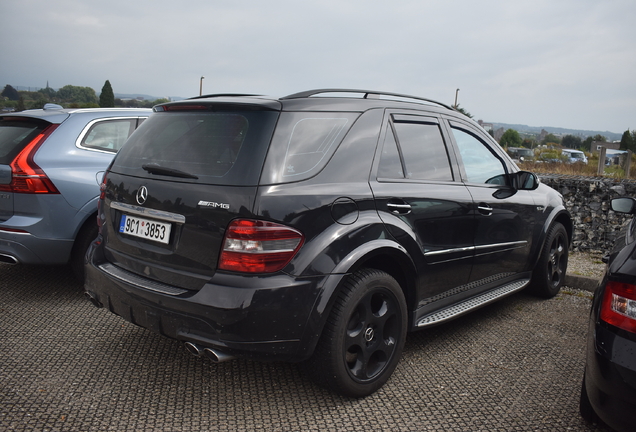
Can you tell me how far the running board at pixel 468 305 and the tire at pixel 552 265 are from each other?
0.44 metres

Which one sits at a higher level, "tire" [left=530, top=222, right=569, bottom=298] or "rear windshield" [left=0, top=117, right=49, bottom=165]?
"rear windshield" [left=0, top=117, right=49, bottom=165]

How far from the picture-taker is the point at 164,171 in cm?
296

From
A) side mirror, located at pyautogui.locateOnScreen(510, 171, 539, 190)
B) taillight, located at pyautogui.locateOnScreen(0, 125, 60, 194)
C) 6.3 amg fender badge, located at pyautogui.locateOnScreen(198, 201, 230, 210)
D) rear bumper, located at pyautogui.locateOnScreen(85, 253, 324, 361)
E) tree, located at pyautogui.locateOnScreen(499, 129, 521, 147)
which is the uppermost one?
side mirror, located at pyautogui.locateOnScreen(510, 171, 539, 190)

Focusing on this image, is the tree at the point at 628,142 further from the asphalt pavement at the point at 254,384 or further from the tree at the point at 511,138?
the asphalt pavement at the point at 254,384

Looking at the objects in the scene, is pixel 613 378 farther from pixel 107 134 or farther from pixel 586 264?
pixel 586 264

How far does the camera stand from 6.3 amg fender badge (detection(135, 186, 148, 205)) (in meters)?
2.98

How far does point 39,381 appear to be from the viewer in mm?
3160

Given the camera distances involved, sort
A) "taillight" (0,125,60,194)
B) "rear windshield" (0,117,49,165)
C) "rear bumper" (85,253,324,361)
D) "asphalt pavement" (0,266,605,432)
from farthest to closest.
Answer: "rear windshield" (0,117,49,165) → "taillight" (0,125,60,194) → "asphalt pavement" (0,266,605,432) → "rear bumper" (85,253,324,361)

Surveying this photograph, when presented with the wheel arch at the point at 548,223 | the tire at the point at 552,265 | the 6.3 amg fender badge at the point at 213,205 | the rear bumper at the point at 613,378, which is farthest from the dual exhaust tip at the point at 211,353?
the tire at the point at 552,265

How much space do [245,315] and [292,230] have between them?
471 mm

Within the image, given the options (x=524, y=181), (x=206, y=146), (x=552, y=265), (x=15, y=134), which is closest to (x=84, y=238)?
(x=15, y=134)

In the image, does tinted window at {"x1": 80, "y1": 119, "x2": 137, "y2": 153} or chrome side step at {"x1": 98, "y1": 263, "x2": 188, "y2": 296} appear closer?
chrome side step at {"x1": 98, "y1": 263, "x2": 188, "y2": 296}

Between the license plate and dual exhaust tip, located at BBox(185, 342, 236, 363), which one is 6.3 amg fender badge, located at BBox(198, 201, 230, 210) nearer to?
the license plate

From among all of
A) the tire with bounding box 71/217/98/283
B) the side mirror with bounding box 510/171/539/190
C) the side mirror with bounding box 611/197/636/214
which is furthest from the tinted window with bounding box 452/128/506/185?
the tire with bounding box 71/217/98/283
